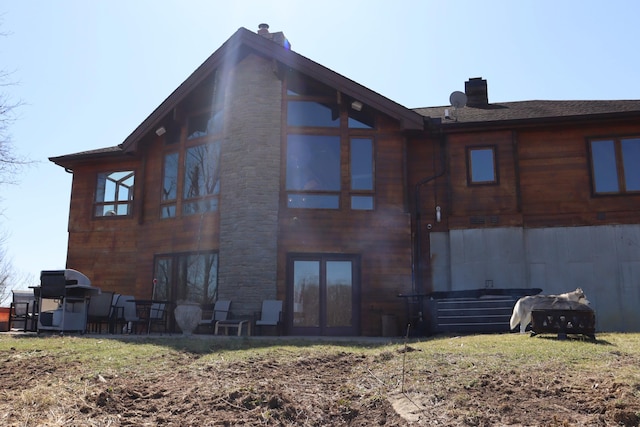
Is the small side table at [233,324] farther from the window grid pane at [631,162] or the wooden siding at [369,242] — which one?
the window grid pane at [631,162]

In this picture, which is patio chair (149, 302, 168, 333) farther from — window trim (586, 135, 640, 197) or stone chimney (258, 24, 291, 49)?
window trim (586, 135, 640, 197)

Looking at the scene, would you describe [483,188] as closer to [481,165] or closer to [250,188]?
[481,165]

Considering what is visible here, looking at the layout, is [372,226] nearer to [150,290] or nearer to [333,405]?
[150,290]

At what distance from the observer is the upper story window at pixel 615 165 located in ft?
48.9

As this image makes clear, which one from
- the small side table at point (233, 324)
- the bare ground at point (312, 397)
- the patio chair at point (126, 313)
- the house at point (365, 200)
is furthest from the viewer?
the patio chair at point (126, 313)

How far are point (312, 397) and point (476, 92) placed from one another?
14.7m

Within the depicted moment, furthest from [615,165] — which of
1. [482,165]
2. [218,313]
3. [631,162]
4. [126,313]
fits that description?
[126,313]

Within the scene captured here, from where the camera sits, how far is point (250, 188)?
572 inches

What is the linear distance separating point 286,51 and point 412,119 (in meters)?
3.51

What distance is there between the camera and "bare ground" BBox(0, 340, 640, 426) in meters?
5.43

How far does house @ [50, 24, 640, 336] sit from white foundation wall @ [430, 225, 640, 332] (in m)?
0.03

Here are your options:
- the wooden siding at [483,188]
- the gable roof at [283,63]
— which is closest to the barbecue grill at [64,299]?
the gable roof at [283,63]

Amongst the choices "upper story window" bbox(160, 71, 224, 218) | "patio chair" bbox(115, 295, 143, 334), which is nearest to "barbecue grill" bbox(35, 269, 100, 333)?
"patio chair" bbox(115, 295, 143, 334)

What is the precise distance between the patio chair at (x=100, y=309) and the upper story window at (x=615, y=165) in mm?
11934
